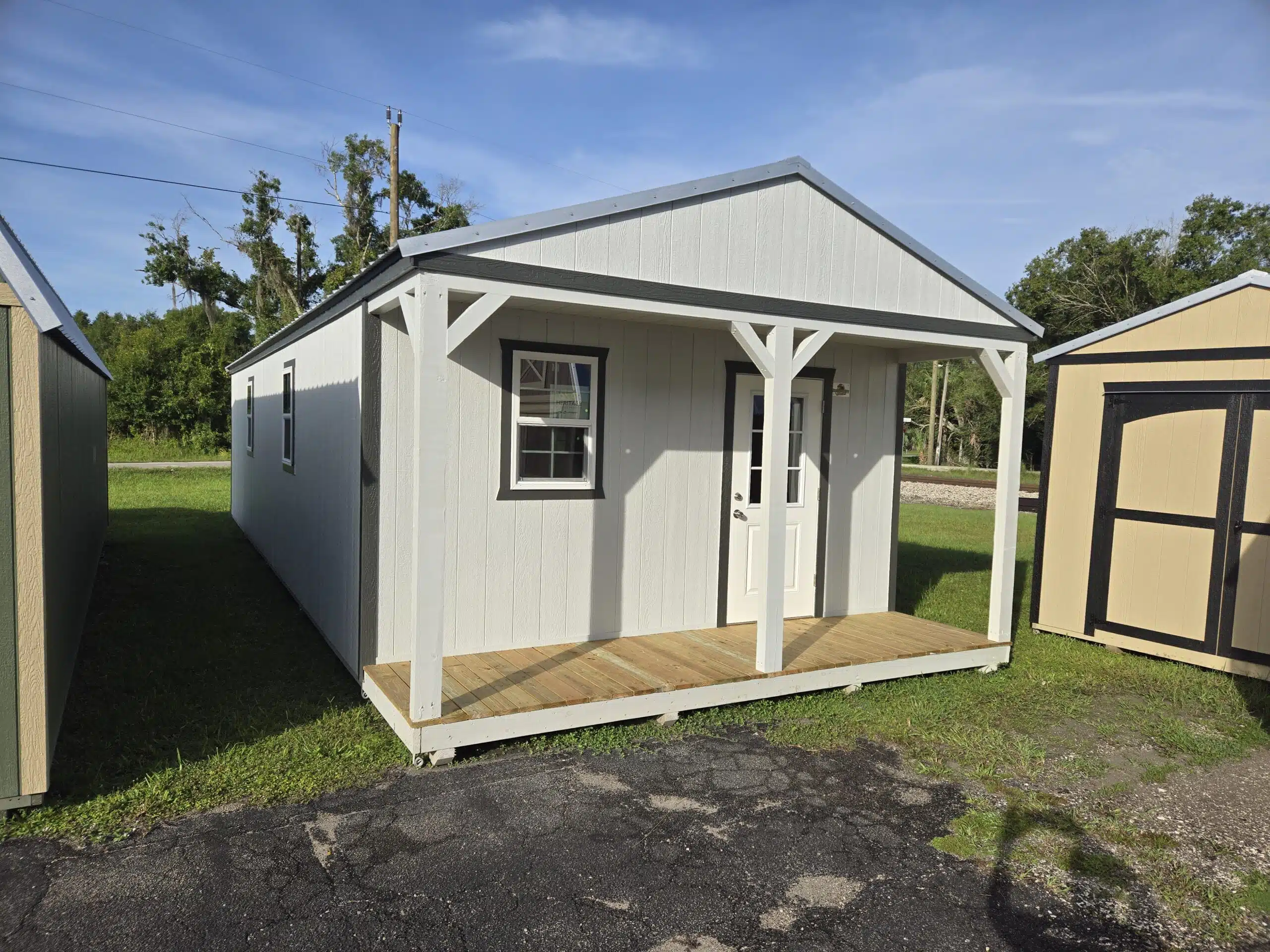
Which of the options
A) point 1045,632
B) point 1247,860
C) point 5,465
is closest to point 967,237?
point 1045,632

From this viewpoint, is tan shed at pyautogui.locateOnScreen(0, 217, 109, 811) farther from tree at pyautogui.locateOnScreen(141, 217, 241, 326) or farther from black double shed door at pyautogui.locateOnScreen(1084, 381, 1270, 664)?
tree at pyautogui.locateOnScreen(141, 217, 241, 326)

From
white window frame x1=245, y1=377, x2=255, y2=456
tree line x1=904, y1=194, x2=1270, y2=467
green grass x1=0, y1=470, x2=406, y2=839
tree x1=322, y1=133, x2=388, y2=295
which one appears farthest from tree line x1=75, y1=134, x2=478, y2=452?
Answer: tree line x1=904, y1=194, x2=1270, y2=467

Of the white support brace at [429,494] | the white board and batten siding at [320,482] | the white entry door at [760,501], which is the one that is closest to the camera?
Answer: the white support brace at [429,494]

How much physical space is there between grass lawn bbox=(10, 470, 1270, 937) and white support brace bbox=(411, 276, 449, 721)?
50 centimetres

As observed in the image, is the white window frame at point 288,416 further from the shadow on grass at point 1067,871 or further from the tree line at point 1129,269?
the tree line at point 1129,269

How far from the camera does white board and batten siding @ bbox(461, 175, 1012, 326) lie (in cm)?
432

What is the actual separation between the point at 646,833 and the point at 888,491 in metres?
4.21

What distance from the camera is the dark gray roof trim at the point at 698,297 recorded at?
3.96 metres

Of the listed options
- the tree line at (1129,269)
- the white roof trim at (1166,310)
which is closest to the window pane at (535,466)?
the white roof trim at (1166,310)

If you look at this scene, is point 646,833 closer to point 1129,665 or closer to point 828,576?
point 828,576

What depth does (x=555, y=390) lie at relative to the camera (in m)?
5.29

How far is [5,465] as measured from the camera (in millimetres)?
3143

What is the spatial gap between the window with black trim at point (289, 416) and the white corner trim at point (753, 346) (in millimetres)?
4387

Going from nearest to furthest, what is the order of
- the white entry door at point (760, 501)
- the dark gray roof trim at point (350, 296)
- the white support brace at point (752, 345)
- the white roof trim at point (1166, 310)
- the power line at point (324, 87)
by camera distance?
the dark gray roof trim at point (350, 296) → the white support brace at point (752, 345) → the white roof trim at point (1166, 310) → the white entry door at point (760, 501) → the power line at point (324, 87)
